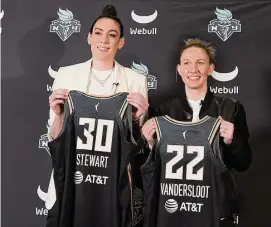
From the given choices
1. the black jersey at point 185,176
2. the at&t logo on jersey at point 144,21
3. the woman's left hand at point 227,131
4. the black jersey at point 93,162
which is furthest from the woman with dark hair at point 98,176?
the woman's left hand at point 227,131

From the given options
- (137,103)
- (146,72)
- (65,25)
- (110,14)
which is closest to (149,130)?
(137,103)

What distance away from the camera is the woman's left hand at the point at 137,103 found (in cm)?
183

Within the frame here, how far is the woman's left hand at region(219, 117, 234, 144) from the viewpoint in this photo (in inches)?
69.1

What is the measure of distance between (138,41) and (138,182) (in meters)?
0.62

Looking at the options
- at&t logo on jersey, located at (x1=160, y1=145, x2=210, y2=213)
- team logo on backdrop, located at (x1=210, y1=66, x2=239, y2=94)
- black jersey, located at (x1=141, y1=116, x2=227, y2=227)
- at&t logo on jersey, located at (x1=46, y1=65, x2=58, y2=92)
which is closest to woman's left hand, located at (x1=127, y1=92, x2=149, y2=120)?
black jersey, located at (x1=141, y1=116, x2=227, y2=227)

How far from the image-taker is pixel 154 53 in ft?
6.88

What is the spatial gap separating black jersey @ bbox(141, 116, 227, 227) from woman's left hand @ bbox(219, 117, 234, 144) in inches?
0.7

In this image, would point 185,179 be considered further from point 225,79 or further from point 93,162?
point 225,79

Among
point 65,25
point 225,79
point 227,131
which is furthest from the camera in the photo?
point 65,25

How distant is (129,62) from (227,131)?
58 cm

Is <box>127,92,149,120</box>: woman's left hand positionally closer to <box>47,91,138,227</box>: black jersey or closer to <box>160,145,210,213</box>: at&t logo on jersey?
<box>47,91,138,227</box>: black jersey

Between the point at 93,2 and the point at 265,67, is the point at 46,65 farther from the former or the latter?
the point at 265,67

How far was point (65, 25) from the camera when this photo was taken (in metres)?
2.15

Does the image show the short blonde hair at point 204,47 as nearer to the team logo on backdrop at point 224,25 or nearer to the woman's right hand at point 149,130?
the team logo on backdrop at point 224,25
